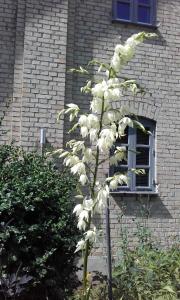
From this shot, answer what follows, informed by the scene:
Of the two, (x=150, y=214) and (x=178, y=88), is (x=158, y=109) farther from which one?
(x=150, y=214)

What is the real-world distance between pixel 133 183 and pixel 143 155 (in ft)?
1.66

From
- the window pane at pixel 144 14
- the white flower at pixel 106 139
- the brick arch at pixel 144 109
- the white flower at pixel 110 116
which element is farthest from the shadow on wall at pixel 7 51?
the white flower at pixel 106 139

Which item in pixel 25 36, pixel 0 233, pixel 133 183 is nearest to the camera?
pixel 0 233

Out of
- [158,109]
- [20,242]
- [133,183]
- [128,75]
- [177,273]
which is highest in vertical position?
[128,75]

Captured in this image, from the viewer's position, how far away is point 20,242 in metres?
4.63

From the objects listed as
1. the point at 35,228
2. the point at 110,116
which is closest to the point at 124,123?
the point at 110,116

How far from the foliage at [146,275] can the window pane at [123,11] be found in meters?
3.60

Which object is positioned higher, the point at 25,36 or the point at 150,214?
the point at 25,36

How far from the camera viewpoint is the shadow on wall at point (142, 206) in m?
7.69

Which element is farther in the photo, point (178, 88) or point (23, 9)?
point (178, 88)

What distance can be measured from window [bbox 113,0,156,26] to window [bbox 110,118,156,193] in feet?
5.42

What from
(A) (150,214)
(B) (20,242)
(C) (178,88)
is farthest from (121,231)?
(B) (20,242)

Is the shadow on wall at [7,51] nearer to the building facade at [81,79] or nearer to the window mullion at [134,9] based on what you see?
the building facade at [81,79]

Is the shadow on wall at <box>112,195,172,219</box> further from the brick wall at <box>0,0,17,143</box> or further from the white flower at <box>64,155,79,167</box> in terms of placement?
the white flower at <box>64,155,79,167</box>
